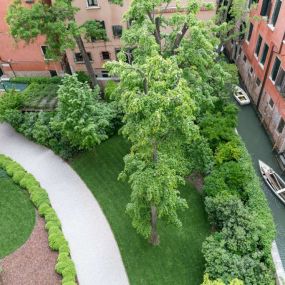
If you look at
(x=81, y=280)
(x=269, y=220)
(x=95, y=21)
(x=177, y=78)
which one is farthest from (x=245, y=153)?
(x=95, y=21)

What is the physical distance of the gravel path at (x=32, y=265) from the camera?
20.2 meters

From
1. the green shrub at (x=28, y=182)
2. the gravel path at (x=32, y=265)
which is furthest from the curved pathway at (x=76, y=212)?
the gravel path at (x=32, y=265)

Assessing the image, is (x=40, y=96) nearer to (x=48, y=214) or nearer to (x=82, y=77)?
(x=82, y=77)

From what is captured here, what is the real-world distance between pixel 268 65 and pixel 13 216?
25.9 metres

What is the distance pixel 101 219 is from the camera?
76.4 ft

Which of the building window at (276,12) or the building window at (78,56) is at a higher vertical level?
the building window at (276,12)

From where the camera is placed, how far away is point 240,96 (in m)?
34.1

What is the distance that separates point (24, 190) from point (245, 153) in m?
18.0

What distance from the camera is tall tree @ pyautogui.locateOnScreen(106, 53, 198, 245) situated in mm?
12992

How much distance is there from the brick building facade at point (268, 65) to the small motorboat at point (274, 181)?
114 inches

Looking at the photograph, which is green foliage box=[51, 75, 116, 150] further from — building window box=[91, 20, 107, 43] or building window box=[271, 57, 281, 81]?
building window box=[271, 57, 281, 81]

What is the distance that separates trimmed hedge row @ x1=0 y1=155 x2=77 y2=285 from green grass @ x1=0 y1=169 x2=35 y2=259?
1.98 feet

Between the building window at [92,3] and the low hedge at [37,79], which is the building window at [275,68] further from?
the low hedge at [37,79]

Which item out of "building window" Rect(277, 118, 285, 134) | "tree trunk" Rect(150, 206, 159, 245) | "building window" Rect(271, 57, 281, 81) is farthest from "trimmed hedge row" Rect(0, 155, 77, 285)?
"building window" Rect(271, 57, 281, 81)
